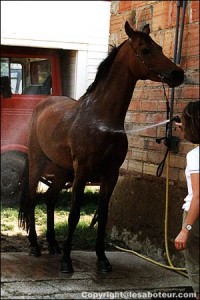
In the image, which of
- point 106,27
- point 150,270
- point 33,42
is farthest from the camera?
point 150,270

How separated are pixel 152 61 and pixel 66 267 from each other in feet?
3.98

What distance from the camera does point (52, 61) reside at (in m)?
2.45

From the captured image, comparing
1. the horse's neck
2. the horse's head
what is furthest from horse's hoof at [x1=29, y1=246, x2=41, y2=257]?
the horse's head

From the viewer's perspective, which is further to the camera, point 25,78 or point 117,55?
point 117,55

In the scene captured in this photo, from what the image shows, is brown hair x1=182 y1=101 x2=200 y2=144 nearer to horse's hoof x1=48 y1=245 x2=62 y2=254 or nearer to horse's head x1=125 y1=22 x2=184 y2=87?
horse's head x1=125 y1=22 x2=184 y2=87

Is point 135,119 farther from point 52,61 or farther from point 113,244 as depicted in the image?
point 52,61

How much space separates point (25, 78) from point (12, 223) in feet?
2.22

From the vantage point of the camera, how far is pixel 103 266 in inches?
132

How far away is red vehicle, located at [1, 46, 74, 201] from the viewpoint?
242 centimetres

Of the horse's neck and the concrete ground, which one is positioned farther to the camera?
the horse's neck

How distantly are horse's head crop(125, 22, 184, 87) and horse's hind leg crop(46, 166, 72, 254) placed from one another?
0.72m

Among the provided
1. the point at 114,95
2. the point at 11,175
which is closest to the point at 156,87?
the point at 114,95

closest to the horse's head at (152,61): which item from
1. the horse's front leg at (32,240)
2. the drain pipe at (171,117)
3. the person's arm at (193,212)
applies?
the drain pipe at (171,117)

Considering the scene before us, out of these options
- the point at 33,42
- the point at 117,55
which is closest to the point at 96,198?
the point at 117,55
